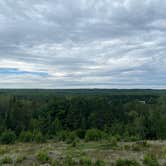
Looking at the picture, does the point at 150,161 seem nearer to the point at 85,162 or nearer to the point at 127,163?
the point at 127,163

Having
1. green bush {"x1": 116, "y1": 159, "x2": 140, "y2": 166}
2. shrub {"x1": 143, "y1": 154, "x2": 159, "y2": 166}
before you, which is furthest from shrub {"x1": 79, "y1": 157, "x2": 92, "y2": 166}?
shrub {"x1": 143, "y1": 154, "x2": 159, "y2": 166}

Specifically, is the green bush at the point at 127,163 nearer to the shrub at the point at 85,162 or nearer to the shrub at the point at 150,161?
the shrub at the point at 150,161

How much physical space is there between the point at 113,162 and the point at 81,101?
30.8m

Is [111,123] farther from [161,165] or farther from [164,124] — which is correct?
[161,165]

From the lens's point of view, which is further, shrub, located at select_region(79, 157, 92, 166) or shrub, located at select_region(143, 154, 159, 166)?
shrub, located at select_region(79, 157, 92, 166)

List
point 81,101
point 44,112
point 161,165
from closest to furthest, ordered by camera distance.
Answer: point 161,165 < point 44,112 < point 81,101

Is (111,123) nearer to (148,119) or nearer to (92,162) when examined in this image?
(148,119)

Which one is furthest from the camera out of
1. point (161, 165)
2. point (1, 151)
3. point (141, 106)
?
point (141, 106)

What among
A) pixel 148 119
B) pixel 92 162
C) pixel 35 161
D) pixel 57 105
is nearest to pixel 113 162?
pixel 92 162

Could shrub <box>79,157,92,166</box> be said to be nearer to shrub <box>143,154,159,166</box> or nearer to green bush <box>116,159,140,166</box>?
green bush <box>116,159,140,166</box>

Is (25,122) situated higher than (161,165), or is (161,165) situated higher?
(161,165)

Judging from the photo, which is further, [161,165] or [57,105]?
[57,105]

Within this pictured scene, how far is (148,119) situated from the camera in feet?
115

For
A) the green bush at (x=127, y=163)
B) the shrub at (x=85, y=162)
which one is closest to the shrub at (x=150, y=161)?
the green bush at (x=127, y=163)
